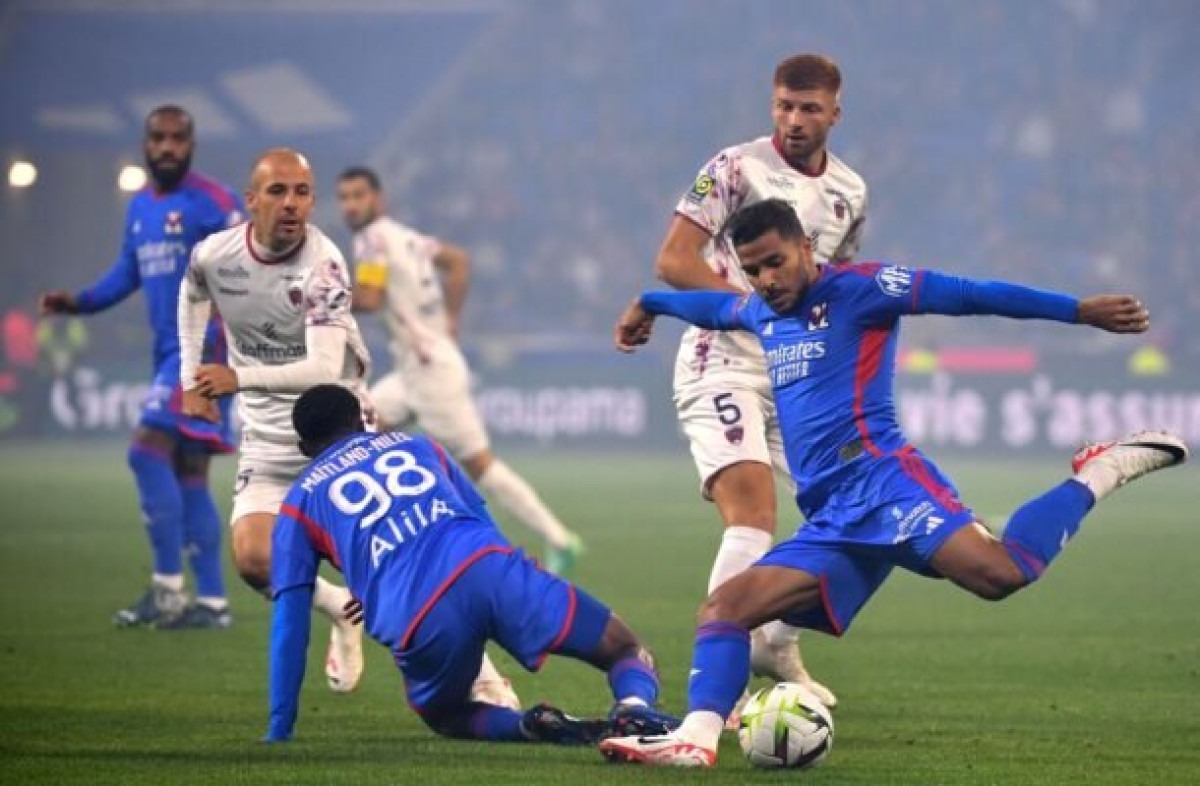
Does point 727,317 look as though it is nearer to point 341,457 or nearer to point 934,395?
point 341,457

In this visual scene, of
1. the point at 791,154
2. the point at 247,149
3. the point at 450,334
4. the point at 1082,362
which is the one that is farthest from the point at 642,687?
the point at 247,149

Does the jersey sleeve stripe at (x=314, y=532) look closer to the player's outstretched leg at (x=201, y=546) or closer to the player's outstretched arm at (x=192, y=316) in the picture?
the player's outstretched arm at (x=192, y=316)

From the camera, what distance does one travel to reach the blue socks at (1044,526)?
6711 millimetres

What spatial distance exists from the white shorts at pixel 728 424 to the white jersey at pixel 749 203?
59mm

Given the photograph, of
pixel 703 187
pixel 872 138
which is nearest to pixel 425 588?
pixel 703 187

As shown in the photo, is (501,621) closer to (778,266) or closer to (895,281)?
(778,266)

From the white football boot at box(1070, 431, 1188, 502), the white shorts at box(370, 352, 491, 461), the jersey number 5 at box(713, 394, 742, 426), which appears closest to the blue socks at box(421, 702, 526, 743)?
the jersey number 5 at box(713, 394, 742, 426)

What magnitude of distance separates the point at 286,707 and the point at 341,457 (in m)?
0.74

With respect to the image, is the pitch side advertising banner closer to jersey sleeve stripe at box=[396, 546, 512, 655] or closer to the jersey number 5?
the jersey number 5

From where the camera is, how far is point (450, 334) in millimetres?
14430

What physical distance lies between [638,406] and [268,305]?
2059 cm

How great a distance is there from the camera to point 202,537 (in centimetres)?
1141

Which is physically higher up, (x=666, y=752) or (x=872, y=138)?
(x=872, y=138)

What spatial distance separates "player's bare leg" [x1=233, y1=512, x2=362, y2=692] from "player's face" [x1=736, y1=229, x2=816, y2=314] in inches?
98.8
